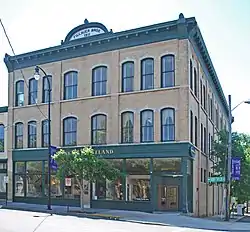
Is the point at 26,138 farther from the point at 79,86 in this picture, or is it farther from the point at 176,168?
the point at 176,168

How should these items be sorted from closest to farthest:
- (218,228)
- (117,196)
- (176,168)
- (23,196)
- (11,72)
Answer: (218,228) < (176,168) < (117,196) < (23,196) < (11,72)

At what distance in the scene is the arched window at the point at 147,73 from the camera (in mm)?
30859

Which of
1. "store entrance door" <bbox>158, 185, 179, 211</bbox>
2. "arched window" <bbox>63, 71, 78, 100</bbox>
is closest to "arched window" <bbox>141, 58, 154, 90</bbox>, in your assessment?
"arched window" <bbox>63, 71, 78, 100</bbox>

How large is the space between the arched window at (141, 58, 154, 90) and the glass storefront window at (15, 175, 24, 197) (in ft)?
42.9

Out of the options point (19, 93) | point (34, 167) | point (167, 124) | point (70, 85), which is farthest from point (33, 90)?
point (167, 124)

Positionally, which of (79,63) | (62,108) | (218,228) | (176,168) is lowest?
(218,228)

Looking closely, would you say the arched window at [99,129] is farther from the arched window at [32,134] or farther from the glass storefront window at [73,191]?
the arched window at [32,134]

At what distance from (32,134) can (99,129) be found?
22.0ft

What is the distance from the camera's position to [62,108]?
35094mm

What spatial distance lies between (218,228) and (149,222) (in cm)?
356

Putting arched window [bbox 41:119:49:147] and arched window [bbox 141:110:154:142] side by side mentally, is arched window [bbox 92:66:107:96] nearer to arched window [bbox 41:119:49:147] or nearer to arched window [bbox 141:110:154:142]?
arched window [bbox 141:110:154:142]

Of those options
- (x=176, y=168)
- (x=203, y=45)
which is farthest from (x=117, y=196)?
(x=203, y=45)

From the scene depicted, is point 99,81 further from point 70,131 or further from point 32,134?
point 32,134

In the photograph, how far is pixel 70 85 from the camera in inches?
1379
